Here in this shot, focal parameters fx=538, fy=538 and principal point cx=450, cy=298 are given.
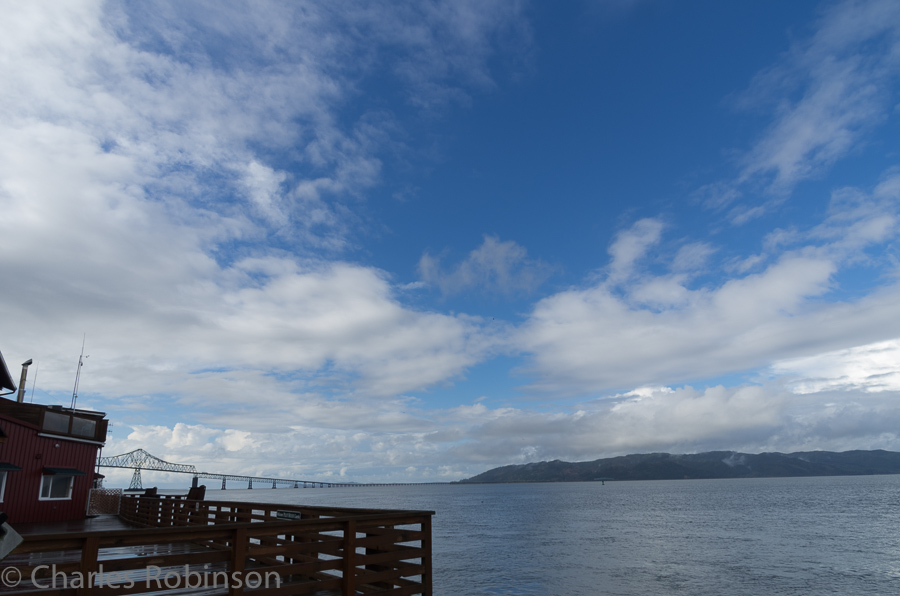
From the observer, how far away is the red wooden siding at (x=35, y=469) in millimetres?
19859

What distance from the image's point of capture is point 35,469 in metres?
21.1

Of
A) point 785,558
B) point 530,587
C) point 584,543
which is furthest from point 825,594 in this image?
point 584,543

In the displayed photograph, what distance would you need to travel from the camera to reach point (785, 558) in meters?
30.3

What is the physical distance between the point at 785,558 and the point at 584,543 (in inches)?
495

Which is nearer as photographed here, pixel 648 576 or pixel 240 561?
pixel 240 561

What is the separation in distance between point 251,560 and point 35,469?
50.7 feet

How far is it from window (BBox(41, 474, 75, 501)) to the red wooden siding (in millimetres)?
198

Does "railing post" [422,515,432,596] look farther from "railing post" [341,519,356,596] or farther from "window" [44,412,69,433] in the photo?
"window" [44,412,69,433]

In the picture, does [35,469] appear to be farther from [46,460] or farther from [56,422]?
[56,422]

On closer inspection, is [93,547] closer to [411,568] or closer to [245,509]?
[411,568]

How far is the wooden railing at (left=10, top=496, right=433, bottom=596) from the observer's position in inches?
223

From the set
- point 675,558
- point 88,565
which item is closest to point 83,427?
point 88,565

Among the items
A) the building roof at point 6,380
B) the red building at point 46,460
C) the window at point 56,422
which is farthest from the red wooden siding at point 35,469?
the building roof at point 6,380

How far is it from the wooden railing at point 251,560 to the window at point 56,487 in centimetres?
1257
